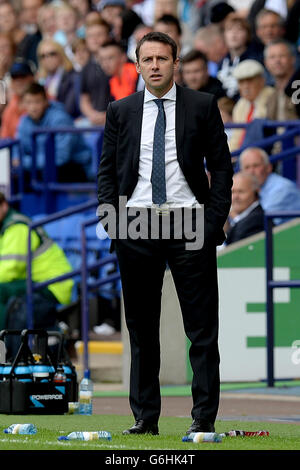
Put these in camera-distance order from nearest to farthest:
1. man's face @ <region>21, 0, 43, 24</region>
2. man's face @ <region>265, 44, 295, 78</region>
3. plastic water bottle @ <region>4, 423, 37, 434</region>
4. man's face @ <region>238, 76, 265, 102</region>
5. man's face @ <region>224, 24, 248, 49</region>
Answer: plastic water bottle @ <region>4, 423, 37, 434</region> → man's face @ <region>265, 44, 295, 78</region> → man's face @ <region>238, 76, 265, 102</region> → man's face @ <region>224, 24, 248, 49</region> → man's face @ <region>21, 0, 43, 24</region>

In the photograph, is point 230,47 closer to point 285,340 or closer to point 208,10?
point 208,10

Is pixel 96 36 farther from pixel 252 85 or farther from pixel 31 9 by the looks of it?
pixel 31 9

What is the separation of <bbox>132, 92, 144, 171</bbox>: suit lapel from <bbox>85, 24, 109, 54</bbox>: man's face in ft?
35.0

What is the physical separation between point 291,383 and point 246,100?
415 cm

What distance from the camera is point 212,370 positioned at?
743 cm

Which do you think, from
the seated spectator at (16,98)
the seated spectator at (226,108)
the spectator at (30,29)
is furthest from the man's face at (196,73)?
the spectator at (30,29)

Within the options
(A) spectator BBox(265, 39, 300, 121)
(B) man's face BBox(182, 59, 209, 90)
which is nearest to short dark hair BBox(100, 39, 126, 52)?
(B) man's face BBox(182, 59, 209, 90)

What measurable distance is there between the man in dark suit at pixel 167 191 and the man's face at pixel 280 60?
7626mm

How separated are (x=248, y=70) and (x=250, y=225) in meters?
2.56

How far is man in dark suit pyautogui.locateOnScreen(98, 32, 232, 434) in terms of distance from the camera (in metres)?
7.38

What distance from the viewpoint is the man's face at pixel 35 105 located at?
17.1 meters

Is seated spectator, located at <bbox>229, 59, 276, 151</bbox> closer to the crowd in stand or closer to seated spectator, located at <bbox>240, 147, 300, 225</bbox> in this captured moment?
the crowd in stand
